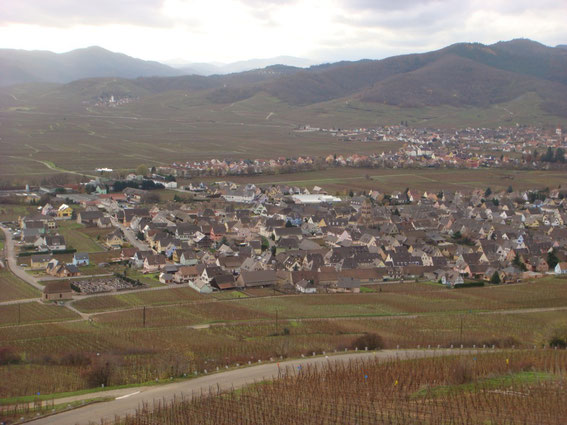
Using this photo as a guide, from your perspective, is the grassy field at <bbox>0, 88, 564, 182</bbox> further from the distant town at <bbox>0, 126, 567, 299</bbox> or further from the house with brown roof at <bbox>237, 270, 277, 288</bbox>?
the house with brown roof at <bbox>237, 270, 277, 288</bbox>

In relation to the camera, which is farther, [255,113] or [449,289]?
[255,113]

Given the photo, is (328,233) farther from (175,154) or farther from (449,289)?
(175,154)

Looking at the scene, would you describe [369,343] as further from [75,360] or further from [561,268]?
[561,268]

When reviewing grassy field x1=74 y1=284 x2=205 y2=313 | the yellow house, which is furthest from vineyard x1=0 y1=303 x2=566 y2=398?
the yellow house

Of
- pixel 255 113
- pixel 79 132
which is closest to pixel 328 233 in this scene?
pixel 79 132

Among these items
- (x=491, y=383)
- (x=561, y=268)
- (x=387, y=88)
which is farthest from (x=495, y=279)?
(x=387, y=88)

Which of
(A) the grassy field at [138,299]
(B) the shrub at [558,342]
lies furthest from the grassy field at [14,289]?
(B) the shrub at [558,342]
